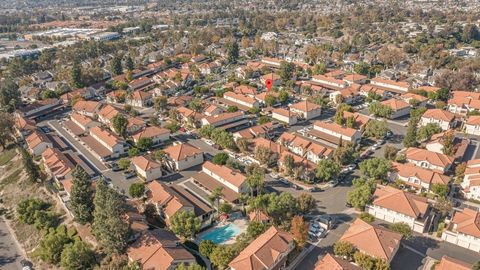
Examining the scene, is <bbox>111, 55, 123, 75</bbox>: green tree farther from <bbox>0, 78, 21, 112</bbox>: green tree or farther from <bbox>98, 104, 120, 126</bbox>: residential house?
<bbox>98, 104, 120, 126</bbox>: residential house

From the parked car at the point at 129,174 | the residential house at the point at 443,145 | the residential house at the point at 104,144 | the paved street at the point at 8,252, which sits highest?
the residential house at the point at 443,145

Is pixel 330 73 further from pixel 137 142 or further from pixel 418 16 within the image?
pixel 418 16

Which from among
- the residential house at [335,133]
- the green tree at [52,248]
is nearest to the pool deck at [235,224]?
the green tree at [52,248]

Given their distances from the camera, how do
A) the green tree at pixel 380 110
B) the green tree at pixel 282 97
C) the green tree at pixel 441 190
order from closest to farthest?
the green tree at pixel 441 190, the green tree at pixel 380 110, the green tree at pixel 282 97

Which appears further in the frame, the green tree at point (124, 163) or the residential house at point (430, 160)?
the green tree at point (124, 163)

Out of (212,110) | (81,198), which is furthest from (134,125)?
(81,198)

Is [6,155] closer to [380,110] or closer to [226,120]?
[226,120]

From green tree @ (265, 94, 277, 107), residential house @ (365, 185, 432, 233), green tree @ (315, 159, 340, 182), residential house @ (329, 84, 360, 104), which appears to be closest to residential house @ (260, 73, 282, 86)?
green tree @ (265, 94, 277, 107)

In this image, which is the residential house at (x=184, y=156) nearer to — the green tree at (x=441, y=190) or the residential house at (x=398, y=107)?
the green tree at (x=441, y=190)
